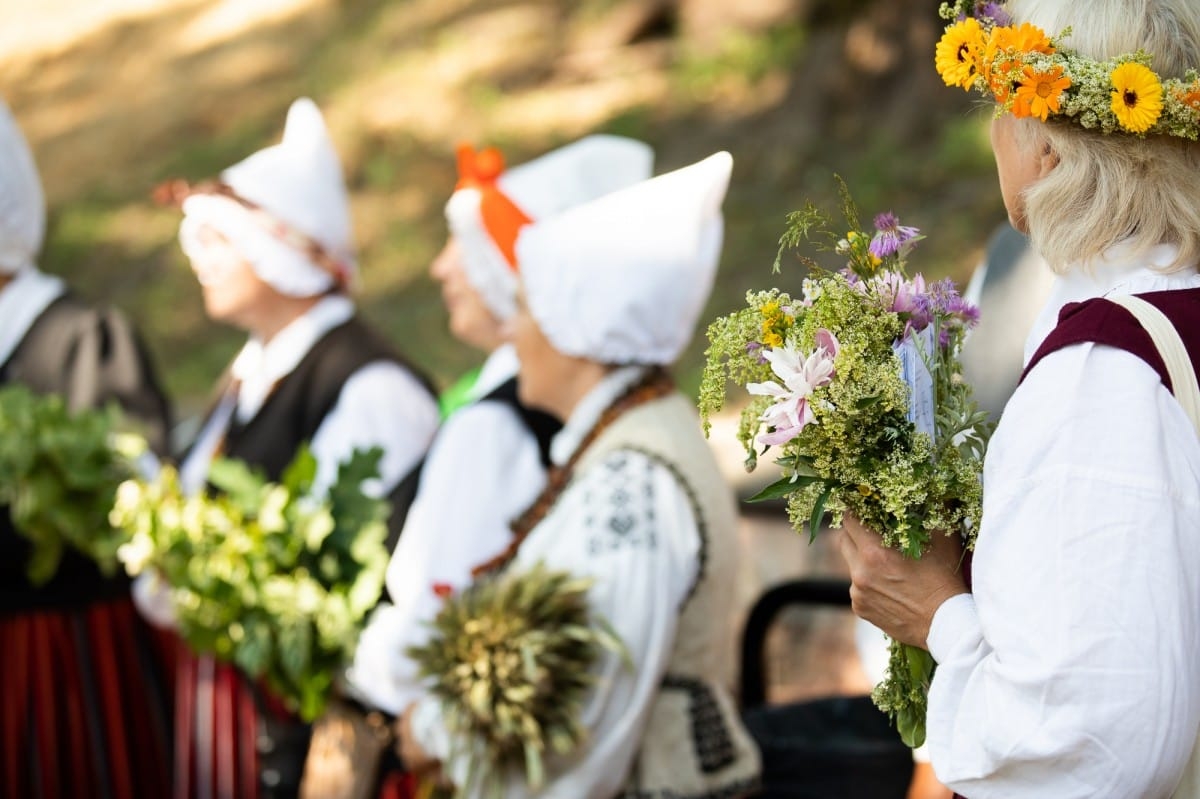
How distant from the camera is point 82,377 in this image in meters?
4.22

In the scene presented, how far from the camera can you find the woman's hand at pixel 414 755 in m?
2.97

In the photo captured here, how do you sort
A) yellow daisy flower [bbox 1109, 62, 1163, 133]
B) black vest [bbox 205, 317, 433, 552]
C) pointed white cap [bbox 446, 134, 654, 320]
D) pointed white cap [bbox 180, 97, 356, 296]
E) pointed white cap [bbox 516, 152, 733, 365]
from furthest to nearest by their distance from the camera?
1. pointed white cap [bbox 180, 97, 356, 296]
2. black vest [bbox 205, 317, 433, 552]
3. pointed white cap [bbox 446, 134, 654, 320]
4. pointed white cap [bbox 516, 152, 733, 365]
5. yellow daisy flower [bbox 1109, 62, 1163, 133]

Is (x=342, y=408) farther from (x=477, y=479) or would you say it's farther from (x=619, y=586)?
(x=619, y=586)

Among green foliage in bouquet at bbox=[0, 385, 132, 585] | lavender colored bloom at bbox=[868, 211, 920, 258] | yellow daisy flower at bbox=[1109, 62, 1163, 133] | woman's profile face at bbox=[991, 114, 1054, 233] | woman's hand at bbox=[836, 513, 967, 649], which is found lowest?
green foliage in bouquet at bbox=[0, 385, 132, 585]

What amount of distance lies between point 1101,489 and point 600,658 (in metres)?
1.50

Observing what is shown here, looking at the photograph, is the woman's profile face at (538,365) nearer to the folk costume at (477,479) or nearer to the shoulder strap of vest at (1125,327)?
the folk costume at (477,479)

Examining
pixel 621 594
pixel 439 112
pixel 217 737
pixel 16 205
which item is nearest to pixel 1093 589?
pixel 621 594

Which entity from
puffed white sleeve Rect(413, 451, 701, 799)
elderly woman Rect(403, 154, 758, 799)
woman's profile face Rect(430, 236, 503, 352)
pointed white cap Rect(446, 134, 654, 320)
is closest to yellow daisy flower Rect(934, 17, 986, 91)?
elderly woman Rect(403, 154, 758, 799)

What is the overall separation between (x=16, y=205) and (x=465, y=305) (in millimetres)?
1654

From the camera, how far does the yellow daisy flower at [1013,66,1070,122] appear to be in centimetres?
154

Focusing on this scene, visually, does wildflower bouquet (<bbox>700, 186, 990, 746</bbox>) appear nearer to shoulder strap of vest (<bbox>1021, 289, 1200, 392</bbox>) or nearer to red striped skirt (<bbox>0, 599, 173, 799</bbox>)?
shoulder strap of vest (<bbox>1021, 289, 1200, 392</bbox>)

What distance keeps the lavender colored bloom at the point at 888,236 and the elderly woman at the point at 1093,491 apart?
5.5 inches

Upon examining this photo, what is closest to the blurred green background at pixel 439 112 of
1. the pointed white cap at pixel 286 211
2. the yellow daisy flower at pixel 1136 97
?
the pointed white cap at pixel 286 211

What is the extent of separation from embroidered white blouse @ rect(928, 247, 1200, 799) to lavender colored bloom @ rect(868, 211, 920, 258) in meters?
0.31
